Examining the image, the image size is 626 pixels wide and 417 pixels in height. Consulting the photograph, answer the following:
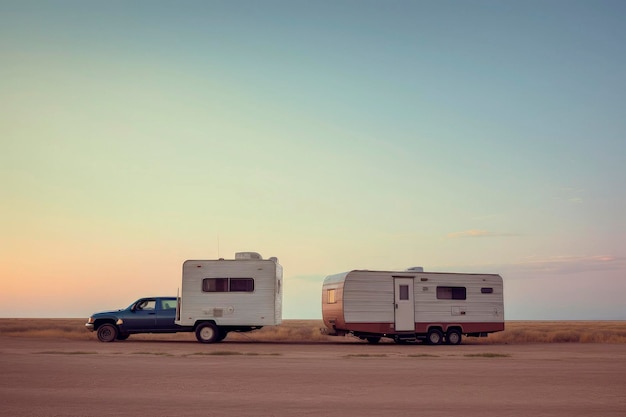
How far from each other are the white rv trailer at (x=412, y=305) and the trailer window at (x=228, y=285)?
362 cm

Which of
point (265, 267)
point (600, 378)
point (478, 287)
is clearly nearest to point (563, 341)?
point (478, 287)

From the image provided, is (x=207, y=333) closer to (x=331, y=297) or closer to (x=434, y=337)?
(x=331, y=297)

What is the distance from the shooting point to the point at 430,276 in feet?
Answer: 94.2

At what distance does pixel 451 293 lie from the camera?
2914 cm

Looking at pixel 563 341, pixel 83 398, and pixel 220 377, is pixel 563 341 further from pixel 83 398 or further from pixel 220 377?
pixel 83 398

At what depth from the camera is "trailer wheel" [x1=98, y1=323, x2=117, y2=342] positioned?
28031mm

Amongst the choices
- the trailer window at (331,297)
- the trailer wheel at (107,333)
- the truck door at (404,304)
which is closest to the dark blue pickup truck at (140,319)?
the trailer wheel at (107,333)

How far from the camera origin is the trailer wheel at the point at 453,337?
29062mm

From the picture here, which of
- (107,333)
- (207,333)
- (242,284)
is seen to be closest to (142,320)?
(107,333)

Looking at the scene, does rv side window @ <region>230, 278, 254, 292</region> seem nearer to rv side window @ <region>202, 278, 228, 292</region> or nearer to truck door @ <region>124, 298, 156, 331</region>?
rv side window @ <region>202, 278, 228, 292</region>

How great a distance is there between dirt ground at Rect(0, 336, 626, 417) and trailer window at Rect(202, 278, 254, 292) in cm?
592

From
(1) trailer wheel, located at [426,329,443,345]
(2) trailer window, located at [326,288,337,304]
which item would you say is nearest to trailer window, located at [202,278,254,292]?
(2) trailer window, located at [326,288,337,304]

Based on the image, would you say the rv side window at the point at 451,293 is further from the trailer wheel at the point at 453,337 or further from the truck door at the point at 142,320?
the truck door at the point at 142,320

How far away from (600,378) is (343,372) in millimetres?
5973
